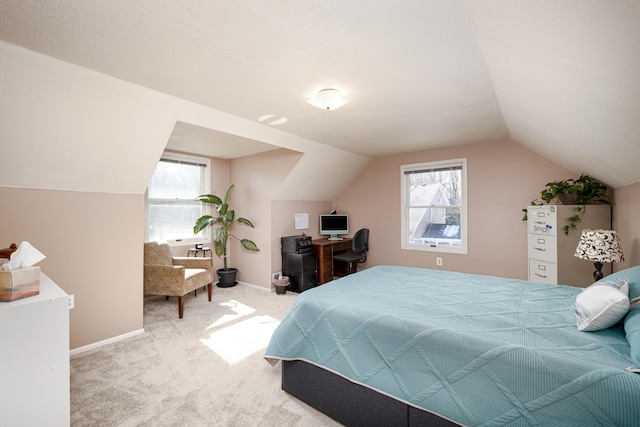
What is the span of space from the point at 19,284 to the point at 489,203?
4.95 metres

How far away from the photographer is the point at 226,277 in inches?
189

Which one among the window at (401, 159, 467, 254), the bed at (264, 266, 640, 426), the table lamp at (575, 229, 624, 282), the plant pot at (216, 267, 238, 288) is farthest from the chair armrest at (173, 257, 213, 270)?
the table lamp at (575, 229, 624, 282)

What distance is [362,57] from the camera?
1.88 m

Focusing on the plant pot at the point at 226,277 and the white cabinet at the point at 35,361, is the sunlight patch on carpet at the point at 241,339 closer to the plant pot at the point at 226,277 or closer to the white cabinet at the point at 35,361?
the white cabinet at the point at 35,361

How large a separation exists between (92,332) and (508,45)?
4.06 meters

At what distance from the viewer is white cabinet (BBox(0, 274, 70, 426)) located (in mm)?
1294

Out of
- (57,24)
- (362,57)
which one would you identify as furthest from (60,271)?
(362,57)

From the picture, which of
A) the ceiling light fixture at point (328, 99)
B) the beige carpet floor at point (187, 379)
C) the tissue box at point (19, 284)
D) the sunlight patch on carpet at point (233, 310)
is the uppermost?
the ceiling light fixture at point (328, 99)

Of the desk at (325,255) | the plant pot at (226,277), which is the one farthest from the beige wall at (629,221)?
the plant pot at (226,277)

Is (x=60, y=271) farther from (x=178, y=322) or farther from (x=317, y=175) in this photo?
(x=317, y=175)

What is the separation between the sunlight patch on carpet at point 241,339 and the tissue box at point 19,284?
5.05ft

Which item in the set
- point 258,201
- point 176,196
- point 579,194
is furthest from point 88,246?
point 579,194

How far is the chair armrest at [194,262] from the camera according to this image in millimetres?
4043

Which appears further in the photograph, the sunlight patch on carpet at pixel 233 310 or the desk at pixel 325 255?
the desk at pixel 325 255
